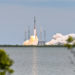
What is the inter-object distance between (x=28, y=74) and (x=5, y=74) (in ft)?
169

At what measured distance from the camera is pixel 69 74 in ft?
218

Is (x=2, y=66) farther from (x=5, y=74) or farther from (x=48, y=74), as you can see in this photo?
(x=48, y=74)

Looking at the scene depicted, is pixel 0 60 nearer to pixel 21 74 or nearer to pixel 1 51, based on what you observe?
pixel 1 51

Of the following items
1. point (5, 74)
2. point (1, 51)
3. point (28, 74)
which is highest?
point (1, 51)

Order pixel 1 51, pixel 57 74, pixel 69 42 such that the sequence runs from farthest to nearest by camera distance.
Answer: pixel 57 74 → pixel 69 42 → pixel 1 51

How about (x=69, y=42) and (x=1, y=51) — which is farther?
(x=69, y=42)

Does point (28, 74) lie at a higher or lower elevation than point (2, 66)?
lower

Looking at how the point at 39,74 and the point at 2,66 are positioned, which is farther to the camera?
the point at 39,74

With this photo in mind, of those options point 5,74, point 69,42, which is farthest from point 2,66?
point 69,42

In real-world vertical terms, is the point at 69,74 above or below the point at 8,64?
below

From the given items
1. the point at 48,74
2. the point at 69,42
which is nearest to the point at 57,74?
the point at 48,74

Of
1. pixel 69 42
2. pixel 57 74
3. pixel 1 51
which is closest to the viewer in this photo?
pixel 1 51

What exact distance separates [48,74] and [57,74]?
1.93m

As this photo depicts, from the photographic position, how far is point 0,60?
16.8 meters
